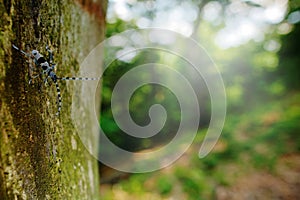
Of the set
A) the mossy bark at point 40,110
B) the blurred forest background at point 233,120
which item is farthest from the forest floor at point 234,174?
the mossy bark at point 40,110

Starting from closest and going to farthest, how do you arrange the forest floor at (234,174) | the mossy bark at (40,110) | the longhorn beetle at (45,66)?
1. the mossy bark at (40,110)
2. the longhorn beetle at (45,66)
3. the forest floor at (234,174)

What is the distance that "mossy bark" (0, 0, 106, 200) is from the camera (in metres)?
0.85

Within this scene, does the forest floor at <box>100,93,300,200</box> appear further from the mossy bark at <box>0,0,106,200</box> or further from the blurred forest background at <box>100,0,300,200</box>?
the mossy bark at <box>0,0,106,200</box>

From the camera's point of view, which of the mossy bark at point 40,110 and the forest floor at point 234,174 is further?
the forest floor at point 234,174

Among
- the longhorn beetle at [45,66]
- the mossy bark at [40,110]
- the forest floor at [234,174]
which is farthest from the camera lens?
the forest floor at [234,174]

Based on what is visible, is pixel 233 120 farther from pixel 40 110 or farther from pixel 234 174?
pixel 40 110

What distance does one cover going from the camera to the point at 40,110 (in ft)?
3.59

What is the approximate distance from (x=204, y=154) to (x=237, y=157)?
993 mm

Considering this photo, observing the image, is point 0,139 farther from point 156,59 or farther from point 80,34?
point 156,59

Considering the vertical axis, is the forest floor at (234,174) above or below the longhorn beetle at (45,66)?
below

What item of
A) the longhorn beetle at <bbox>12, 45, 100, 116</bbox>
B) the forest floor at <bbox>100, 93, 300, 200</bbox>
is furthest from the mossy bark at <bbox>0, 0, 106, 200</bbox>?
the forest floor at <bbox>100, 93, 300, 200</bbox>

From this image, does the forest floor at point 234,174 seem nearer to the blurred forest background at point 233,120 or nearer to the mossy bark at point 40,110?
the blurred forest background at point 233,120

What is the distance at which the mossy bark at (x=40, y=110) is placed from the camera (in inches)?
33.4

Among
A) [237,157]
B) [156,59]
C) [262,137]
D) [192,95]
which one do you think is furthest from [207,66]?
[237,157]
